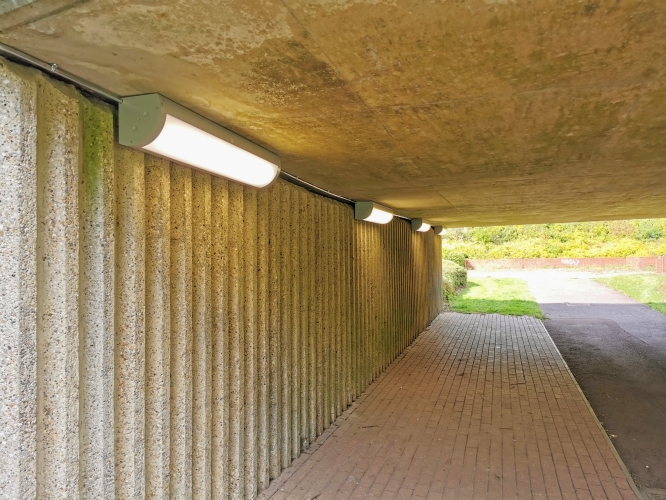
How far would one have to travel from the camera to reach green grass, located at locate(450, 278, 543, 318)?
15123 millimetres

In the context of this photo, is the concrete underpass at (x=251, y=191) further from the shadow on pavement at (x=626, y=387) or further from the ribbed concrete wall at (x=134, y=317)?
the shadow on pavement at (x=626, y=387)

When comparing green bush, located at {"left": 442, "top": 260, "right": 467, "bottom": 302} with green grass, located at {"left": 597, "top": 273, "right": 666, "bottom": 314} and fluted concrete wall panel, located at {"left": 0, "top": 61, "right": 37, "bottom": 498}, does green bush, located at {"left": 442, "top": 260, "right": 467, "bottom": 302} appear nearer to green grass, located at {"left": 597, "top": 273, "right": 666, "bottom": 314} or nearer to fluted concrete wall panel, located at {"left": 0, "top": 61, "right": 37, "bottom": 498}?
green grass, located at {"left": 597, "top": 273, "right": 666, "bottom": 314}

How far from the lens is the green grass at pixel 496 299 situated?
15.1m

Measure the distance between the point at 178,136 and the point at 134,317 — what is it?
39.9 inches

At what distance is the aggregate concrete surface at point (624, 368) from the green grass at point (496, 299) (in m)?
0.73

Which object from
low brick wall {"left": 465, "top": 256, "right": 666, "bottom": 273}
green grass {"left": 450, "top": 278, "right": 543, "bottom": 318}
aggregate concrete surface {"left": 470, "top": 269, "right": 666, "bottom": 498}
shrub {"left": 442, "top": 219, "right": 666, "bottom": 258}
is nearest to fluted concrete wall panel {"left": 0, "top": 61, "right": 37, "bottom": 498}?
aggregate concrete surface {"left": 470, "top": 269, "right": 666, "bottom": 498}

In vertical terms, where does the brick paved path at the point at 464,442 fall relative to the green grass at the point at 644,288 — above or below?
below

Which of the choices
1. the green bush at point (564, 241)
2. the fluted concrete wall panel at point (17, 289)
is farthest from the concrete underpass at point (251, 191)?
the green bush at point (564, 241)

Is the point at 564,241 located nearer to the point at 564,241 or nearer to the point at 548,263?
the point at 564,241

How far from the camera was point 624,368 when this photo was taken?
777 cm

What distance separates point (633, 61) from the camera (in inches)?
71.7

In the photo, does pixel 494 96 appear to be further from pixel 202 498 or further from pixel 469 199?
pixel 469 199

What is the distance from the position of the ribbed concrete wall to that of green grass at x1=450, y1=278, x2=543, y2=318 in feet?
40.3

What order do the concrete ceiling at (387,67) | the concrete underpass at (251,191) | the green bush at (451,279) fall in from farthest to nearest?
the green bush at (451,279), the concrete underpass at (251,191), the concrete ceiling at (387,67)
